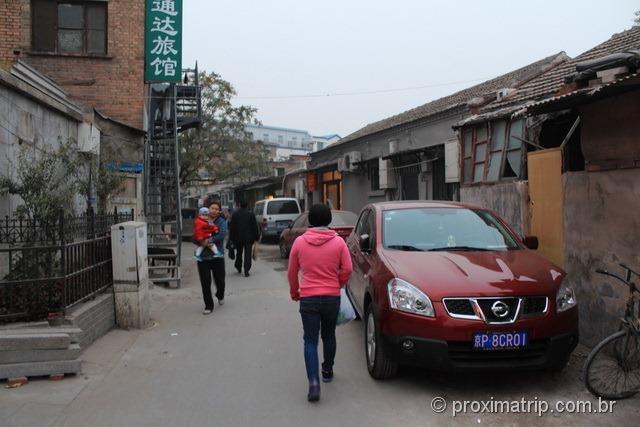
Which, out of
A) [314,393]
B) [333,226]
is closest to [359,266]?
[314,393]

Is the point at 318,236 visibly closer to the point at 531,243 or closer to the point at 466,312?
the point at 466,312

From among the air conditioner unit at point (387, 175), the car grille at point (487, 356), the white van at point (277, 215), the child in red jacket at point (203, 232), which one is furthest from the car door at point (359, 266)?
the white van at point (277, 215)

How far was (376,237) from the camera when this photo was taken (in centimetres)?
→ 579

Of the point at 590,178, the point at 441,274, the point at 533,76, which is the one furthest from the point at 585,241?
the point at 533,76

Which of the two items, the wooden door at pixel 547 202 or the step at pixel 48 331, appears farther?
the wooden door at pixel 547 202

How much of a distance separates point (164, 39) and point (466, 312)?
1141 centimetres

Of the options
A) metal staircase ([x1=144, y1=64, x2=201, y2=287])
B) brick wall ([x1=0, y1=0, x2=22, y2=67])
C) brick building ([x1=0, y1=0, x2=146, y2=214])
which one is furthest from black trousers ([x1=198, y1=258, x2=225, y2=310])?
brick wall ([x1=0, y1=0, x2=22, y2=67])

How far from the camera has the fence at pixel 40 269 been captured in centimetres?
538

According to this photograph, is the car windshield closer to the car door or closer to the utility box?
the car door

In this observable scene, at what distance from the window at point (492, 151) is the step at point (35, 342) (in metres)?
7.51

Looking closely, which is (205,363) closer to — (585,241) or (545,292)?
(545,292)

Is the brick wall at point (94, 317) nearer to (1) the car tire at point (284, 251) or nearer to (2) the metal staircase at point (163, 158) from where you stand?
(2) the metal staircase at point (163, 158)

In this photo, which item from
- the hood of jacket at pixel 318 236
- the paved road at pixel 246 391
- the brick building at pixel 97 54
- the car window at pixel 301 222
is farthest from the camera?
the car window at pixel 301 222

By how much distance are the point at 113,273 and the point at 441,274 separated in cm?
445
